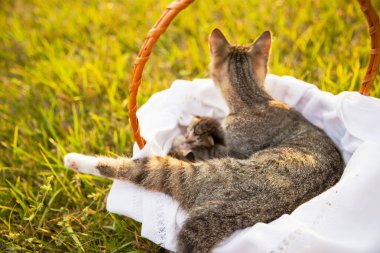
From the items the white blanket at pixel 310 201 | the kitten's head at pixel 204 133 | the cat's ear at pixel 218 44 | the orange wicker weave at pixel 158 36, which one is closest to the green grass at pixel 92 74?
the white blanket at pixel 310 201

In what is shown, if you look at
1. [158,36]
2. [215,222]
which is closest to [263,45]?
[158,36]

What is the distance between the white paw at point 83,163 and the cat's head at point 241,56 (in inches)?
42.0

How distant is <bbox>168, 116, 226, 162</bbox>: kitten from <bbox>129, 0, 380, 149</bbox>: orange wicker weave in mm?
399

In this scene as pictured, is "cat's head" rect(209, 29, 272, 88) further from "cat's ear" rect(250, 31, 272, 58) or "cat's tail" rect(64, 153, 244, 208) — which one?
"cat's tail" rect(64, 153, 244, 208)

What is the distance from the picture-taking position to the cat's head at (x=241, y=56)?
9.23 ft

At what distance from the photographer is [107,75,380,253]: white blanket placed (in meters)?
1.86

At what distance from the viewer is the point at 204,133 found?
9.34ft

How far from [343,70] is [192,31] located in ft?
5.37

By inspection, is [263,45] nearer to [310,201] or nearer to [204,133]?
[204,133]

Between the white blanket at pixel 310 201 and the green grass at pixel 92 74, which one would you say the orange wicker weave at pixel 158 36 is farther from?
the green grass at pixel 92 74

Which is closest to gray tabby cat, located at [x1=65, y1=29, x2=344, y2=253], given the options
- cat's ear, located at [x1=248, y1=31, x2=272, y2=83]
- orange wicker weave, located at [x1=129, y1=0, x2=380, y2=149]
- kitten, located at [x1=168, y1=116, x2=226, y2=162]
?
cat's ear, located at [x1=248, y1=31, x2=272, y2=83]

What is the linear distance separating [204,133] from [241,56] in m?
0.61

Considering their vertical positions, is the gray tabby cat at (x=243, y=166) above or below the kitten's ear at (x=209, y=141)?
above

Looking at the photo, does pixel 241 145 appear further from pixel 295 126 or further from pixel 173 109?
pixel 173 109
